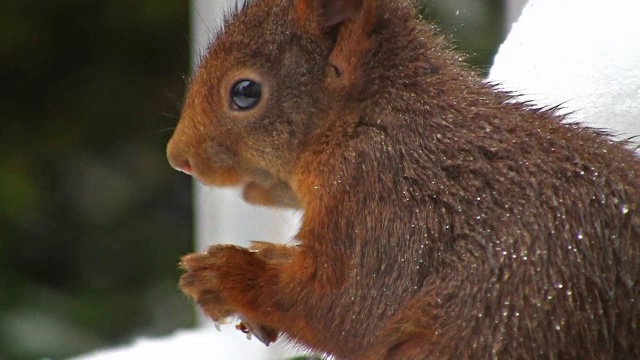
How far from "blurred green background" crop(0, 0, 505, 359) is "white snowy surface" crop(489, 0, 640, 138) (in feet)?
3.97

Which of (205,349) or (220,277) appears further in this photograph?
(205,349)

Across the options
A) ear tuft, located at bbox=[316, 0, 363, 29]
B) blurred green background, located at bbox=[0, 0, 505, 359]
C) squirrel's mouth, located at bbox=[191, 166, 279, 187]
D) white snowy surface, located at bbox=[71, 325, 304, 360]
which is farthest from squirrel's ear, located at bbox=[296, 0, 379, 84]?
blurred green background, located at bbox=[0, 0, 505, 359]

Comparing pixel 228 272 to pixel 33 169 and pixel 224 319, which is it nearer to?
pixel 224 319

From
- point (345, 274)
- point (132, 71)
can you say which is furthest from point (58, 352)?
point (345, 274)

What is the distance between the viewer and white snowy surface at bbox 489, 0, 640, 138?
3.44 ft

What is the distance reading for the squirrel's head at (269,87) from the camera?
3.15ft

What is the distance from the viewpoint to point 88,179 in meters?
2.40

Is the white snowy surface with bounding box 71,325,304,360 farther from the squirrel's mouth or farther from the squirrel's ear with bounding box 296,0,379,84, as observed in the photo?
the squirrel's ear with bounding box 296,0,379,84

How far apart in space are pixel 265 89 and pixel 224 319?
0.68 feet

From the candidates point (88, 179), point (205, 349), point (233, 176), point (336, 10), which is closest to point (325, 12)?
point (336, 10)

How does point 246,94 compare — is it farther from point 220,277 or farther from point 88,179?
point 88,179

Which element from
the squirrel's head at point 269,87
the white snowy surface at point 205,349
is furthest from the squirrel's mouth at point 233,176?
the white snowy surface at point 205,349

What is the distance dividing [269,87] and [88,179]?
1.50 metres

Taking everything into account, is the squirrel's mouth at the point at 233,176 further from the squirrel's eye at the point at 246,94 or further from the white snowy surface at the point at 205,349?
the white snowy surface at the point at 205,349
